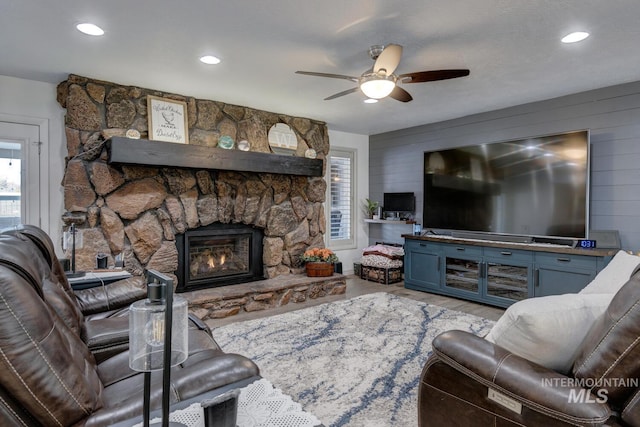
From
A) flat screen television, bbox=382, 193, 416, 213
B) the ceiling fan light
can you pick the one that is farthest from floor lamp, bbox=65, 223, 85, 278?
flat screen television, bbox=382, 193, 416, 213

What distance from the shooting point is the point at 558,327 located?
127 centimetres

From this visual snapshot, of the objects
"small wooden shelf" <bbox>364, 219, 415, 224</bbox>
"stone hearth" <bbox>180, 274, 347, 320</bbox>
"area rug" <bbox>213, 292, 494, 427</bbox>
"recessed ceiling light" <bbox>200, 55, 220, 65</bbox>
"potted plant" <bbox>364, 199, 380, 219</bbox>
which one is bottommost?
"area rug" <bbox>213, 292, 494, 427</bbox>

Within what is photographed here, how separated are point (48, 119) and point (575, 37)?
4680 millimetres

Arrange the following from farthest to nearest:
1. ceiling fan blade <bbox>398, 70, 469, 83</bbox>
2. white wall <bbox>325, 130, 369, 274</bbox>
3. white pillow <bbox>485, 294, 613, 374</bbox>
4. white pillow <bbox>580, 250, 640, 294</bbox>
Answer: white wall <bbox>325, 130, 369, 274</bbox> < ceiling fan blade <bbox>398, 70, 469, 83</bbox> < white pillow <bbox>580, 250, 640, 294</bbox> < white pillow <bbox>485, 294, 613, 374</bbox>

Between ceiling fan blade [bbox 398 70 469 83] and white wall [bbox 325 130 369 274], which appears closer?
ceiling fan blade [bbox 398 70 469 83]

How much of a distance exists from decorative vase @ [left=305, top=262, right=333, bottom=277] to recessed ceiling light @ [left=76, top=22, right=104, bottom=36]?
11.1ft

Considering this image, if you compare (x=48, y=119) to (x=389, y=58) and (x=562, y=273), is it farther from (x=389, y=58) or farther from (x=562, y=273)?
(x=562, y=273)

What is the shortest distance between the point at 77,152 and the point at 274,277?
8.71 feet

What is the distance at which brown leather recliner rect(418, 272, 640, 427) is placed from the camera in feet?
3.48

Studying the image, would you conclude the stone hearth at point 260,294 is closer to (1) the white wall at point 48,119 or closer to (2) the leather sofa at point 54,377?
(1) the white wall at point 48,119

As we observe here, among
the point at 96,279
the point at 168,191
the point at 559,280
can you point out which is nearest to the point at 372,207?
the point at 559,280

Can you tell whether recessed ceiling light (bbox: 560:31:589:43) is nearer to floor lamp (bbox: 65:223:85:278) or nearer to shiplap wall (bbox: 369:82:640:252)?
shiplap wall (bbox: 369:82:640:252)

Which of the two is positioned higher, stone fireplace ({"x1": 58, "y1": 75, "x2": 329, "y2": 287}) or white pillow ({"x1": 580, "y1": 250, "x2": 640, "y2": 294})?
stone fireplace ({"x1": 58, "y1": 75, "x2": 329, "y2": 287})

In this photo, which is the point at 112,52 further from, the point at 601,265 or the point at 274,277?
the point at 601,265
